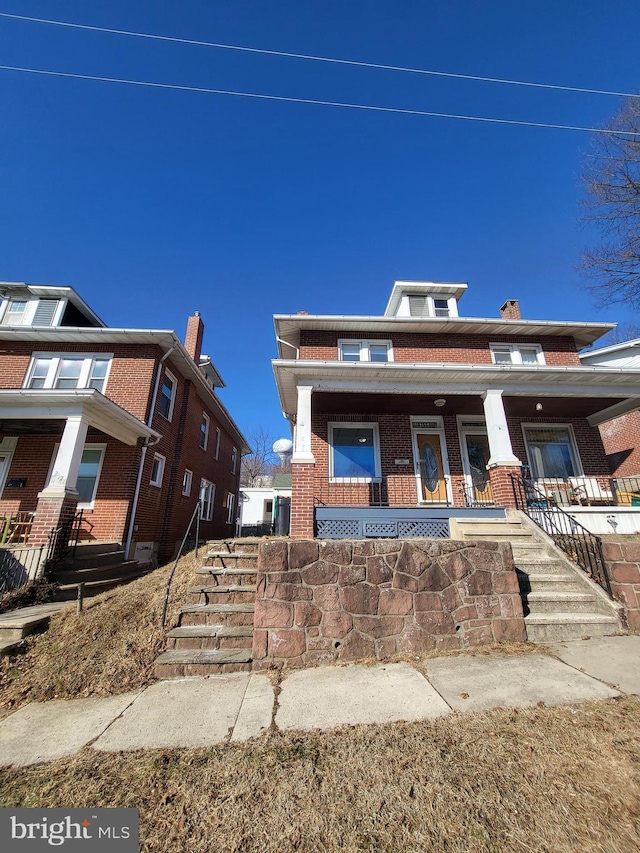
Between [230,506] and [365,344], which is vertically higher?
[365,344]

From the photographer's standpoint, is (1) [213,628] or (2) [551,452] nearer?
(1) [213,628]

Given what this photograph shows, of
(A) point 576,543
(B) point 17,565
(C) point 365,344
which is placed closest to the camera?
(A) point 576,543

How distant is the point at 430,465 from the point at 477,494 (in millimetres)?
1598

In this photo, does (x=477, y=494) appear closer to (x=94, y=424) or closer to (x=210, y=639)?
(x=210, y=639)

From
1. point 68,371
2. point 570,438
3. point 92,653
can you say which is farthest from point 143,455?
point 570,438

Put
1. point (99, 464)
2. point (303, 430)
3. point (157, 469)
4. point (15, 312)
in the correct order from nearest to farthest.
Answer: point (303, 430)
point (99, 464)
point (157, 469)
point (15, 312)

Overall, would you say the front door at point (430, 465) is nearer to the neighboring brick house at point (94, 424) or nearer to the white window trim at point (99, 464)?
the neighboring brick house at point (94, 424)

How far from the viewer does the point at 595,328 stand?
446 inches

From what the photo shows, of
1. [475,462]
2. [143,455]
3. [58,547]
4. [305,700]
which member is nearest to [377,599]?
[305,700]

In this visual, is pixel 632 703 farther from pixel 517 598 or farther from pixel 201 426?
pixel 201 426

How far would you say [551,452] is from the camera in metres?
10.7

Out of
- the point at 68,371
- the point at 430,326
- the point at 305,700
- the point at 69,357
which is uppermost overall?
the point at 430,326

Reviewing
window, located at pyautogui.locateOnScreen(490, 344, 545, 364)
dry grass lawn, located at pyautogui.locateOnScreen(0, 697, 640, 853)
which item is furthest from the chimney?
dry grass lawn, located at pyautogui.locateOnScreen(0, 697, 640, 853)

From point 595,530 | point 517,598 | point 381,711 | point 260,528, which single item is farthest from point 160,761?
point 260,528
